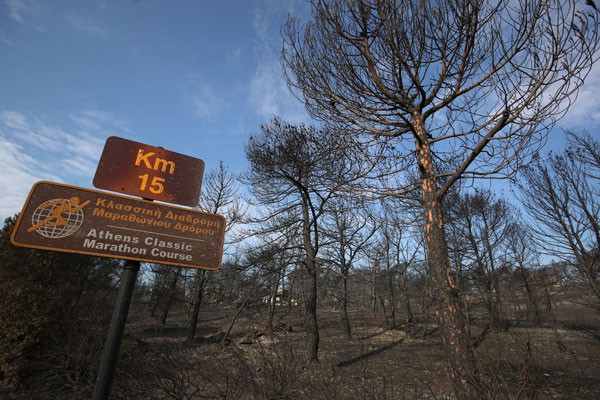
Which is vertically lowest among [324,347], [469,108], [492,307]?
[324,347]

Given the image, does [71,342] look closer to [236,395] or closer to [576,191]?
[236,395]

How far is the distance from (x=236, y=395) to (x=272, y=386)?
37 centimetres

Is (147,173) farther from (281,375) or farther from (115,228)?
(281,375)

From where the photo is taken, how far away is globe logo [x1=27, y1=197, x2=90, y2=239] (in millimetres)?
1968

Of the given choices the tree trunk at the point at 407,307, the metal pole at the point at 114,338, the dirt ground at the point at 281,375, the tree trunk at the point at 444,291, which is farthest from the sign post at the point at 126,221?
the tree trunk at the point at 407,307

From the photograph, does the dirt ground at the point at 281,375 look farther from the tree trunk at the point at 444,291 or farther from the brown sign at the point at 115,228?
the brown sign at the point at 115,228

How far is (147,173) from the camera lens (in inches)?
101

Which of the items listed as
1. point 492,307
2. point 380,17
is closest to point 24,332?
point 380,17

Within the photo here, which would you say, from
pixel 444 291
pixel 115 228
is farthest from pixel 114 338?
pixel 444 291

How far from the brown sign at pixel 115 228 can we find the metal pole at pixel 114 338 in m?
0.18

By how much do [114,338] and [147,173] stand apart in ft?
4.39

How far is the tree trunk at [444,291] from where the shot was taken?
10.2ft

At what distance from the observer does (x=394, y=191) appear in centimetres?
504

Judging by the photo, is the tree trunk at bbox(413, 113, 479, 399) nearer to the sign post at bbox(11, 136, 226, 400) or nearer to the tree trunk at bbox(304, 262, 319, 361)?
the sign post at bbox(11, 136, 226, 400)
